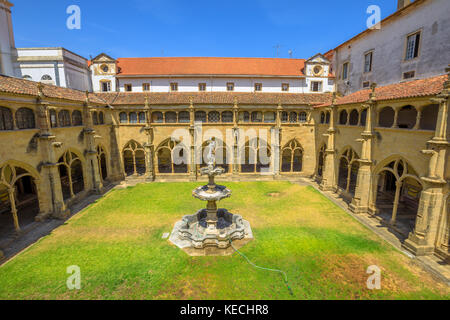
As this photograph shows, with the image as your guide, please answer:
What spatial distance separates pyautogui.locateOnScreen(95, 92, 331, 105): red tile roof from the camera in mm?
26125

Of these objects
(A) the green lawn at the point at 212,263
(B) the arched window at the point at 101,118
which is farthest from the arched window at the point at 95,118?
(A) the green lawn at the point at 212,263

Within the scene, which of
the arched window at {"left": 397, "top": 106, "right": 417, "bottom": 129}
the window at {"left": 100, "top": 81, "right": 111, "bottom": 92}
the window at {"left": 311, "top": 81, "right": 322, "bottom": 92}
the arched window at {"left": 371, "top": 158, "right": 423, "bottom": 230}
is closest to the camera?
the arched window at {"left": 371, "top": 158, "right": 423, "bottom": 230}

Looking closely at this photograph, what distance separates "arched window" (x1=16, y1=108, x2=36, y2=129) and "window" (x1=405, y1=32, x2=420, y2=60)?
30173 mm

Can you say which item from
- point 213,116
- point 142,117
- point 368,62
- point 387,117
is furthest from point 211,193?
point 368,62

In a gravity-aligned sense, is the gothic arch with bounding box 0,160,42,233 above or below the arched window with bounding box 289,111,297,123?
below

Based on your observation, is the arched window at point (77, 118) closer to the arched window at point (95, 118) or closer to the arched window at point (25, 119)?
the arched window at point (95, 118)

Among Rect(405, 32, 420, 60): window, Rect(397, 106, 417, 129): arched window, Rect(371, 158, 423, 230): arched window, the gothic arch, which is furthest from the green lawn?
Rect(405, 32, 420, 60): window

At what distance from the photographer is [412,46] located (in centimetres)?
1817

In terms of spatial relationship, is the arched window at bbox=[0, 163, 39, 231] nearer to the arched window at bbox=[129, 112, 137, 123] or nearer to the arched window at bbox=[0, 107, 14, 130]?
the arched window at bbox=[0, 107, 14, 130]

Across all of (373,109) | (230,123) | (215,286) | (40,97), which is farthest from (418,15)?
(40,97)

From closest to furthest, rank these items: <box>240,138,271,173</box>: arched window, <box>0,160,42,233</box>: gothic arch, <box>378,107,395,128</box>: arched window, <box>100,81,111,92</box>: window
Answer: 1. <box>0,160,42,233</box>: gothic arch
2. <box>378,107,395,128</box>: arched window
3. <box>240,138,271,173</box>: arched window
4. <box>100,81,111,92</box>: window

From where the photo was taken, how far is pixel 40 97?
15578 millimetres

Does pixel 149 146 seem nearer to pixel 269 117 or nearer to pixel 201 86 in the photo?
pixel 201 86

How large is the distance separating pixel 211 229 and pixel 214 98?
18222 mm
